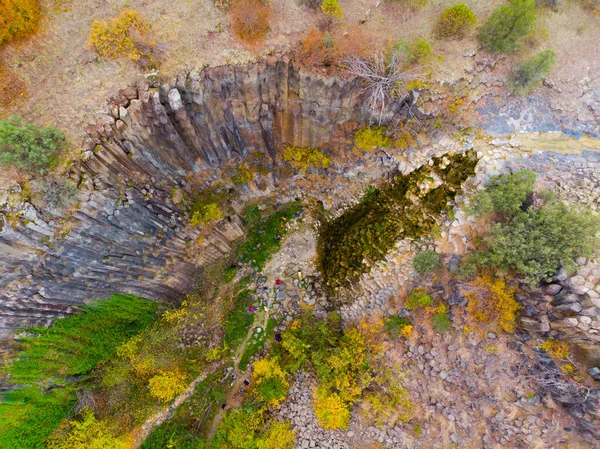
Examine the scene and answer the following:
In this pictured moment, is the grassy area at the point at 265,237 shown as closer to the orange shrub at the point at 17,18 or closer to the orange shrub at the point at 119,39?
the orange shrub at the point at 119,39

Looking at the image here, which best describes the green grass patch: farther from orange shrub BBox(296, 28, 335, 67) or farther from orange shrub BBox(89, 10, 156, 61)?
orange shrub BBox(89, 10, 156, 61)

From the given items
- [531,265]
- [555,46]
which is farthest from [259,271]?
[555,46]

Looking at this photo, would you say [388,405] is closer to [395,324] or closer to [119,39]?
[395,324]

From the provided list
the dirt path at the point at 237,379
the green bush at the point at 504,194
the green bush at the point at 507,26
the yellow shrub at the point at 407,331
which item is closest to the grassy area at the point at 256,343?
the dirt path at the point at 237,379

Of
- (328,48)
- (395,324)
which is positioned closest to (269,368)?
(395,324)

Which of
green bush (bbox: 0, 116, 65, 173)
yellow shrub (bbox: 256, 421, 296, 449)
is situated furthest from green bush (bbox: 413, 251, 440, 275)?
green bush (bbox: 0, 116, 65, 173)
